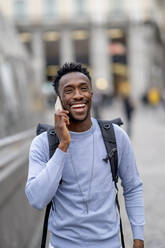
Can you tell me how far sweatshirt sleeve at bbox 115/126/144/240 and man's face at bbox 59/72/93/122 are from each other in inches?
11.2

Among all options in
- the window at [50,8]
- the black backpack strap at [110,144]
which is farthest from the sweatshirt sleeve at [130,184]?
the window at [50,8]

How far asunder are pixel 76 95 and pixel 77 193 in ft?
1.79

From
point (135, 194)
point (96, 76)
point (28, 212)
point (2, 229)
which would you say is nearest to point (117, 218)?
point (135, 194)

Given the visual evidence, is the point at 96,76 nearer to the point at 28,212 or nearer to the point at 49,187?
the point at 28,212

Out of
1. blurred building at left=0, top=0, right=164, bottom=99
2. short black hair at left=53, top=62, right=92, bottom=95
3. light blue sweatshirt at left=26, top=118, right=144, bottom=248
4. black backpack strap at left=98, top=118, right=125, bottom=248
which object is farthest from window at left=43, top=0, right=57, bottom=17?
light blue sweatshirt at left=26, top=118, right=144, bottom=248

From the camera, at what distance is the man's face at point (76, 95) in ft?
8.52

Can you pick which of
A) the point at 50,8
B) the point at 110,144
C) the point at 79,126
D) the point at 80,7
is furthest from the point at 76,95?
the point at 50,8

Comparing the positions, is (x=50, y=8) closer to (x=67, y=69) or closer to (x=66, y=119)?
(x=67, y=69)

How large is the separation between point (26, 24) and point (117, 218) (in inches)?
2052

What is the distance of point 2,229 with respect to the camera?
210 inches

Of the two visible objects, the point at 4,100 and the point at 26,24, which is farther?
the point at 26,24

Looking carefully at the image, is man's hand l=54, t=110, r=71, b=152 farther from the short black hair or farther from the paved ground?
the paved ground

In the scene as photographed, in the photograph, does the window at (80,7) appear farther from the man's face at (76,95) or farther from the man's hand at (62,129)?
the man's hand at (62,129)

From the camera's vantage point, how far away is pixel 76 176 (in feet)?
8.42
